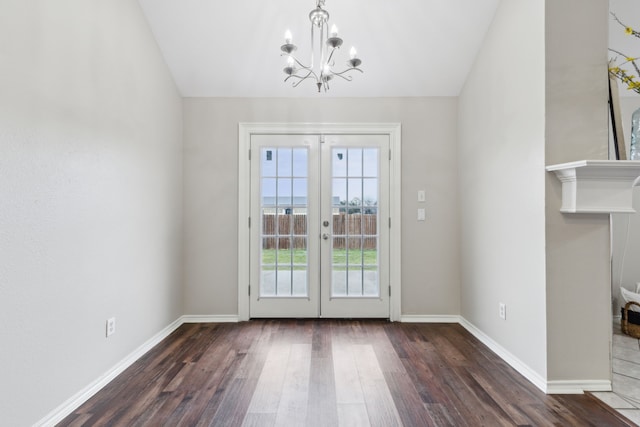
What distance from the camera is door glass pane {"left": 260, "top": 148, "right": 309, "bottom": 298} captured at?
3.61 m

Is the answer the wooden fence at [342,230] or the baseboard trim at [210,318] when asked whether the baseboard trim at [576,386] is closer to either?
the wooden fence at [342,230]

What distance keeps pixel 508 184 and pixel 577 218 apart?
55cm

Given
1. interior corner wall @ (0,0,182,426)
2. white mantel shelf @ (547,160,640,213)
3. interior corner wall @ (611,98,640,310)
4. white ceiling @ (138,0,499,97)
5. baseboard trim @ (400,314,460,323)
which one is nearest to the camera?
interior corner wall @ (0,0,182,426)

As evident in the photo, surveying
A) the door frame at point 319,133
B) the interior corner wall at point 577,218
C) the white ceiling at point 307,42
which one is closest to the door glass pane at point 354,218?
the door frame at point 319,133

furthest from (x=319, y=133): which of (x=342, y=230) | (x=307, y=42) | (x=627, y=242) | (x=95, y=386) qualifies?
(x=627, y=242)

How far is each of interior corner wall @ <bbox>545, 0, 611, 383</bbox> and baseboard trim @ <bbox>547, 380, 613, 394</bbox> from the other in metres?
0.02

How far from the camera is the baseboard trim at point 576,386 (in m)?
2.12

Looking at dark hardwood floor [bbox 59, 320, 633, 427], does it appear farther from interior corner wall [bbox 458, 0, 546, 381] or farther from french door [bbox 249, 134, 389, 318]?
french door [bbox 249, 134, 389, 318]

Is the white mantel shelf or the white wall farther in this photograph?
the white wall

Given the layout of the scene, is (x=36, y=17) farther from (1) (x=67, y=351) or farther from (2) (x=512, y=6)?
(2) (x=512, y=6)

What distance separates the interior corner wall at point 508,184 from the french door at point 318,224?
0.85m

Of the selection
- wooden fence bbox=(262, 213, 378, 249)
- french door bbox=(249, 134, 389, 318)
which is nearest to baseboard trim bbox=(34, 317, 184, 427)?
french door bbox=(249, 134, 389, 318)

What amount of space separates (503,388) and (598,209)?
1238 mm

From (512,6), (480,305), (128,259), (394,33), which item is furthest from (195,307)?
(512,6)
